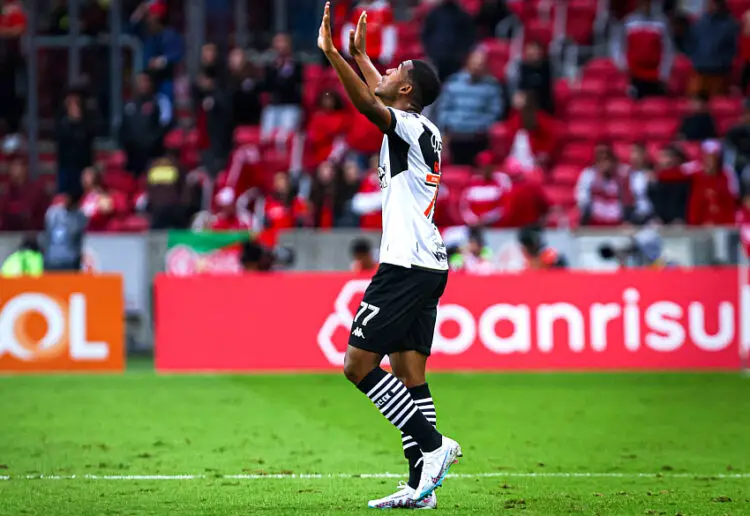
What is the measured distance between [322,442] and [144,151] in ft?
33.8

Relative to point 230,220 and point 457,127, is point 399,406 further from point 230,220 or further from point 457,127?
point 457,127

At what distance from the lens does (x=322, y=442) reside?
30.9 feet

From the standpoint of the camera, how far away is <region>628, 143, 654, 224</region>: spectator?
16.6 m

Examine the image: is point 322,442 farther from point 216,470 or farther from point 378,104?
point 378,104

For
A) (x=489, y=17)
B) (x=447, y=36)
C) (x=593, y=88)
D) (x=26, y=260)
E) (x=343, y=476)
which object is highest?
(x=489, y=17)

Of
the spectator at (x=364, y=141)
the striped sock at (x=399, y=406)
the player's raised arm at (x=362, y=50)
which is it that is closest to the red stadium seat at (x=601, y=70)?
the spectator at (x=364, y=141)

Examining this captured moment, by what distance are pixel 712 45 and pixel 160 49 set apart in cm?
803

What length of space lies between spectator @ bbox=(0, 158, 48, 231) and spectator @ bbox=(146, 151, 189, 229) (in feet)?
5.20

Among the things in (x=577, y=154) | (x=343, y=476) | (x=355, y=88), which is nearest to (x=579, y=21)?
(x=577, y=154)

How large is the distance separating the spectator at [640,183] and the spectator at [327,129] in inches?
151

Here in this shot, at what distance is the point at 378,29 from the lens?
14859mm

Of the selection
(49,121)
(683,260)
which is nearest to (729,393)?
(683,260)

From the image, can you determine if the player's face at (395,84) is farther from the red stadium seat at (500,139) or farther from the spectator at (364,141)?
the red stadium seat at (500,139)

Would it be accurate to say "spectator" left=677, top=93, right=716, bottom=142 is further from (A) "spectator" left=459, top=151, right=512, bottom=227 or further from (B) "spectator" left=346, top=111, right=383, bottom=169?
(B) "spectator" left=346, top=111, right=383, bottom=169
